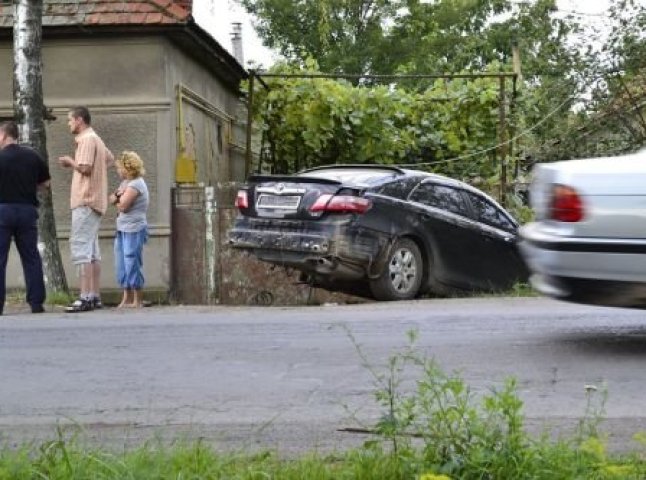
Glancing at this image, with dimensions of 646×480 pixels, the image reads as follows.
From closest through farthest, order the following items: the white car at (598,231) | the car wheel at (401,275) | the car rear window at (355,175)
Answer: the white car at (598,231), the car rear window at (355,175), the car wheel at (401,275)

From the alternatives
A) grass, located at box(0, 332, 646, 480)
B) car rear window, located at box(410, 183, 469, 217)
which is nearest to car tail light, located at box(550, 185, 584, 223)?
grass, located at box(0, 332, 646, 480)

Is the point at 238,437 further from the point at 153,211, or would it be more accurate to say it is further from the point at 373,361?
the point at 153,211

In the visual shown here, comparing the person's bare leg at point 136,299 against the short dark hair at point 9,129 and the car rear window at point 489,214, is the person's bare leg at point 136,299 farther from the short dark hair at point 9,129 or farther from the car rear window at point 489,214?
the car rear window at point 489,214

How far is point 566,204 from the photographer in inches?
244

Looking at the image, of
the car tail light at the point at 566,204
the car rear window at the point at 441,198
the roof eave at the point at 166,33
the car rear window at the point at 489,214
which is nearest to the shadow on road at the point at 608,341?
the car tail light at the point at 566,204

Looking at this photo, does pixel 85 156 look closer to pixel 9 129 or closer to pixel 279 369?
pixel 9 129

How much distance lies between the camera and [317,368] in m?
6.15

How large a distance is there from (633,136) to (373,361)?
13.6 meters

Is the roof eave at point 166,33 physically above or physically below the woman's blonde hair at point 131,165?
above

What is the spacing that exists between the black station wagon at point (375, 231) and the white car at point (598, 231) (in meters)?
4.08

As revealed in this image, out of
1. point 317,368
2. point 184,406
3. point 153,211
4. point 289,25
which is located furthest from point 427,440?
point 289,25

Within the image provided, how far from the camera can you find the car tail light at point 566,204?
6156 millimetres

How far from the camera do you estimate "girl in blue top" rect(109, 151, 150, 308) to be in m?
11.0

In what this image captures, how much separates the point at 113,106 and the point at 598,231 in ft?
31.9
